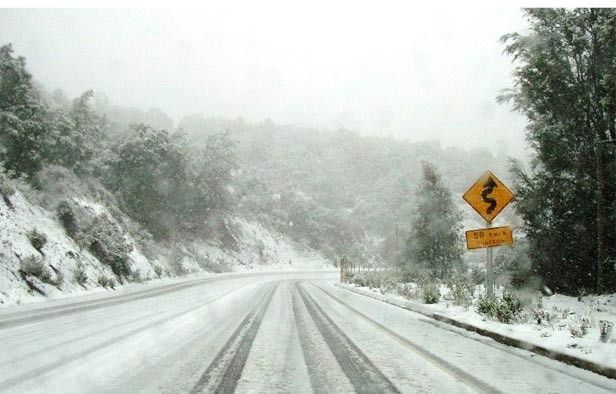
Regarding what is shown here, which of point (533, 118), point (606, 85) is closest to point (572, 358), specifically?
point (606, 85)

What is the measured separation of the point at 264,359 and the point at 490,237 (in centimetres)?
700

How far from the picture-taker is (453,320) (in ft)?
32.7

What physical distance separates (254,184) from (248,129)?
8203 cm

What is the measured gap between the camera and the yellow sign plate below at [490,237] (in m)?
10.8

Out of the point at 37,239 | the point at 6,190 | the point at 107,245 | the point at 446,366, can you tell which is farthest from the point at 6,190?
the point at 446,366

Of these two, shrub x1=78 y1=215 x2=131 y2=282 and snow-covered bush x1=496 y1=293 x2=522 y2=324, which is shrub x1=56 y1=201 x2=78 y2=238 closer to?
shrub x1=78 y1=215 x2=131 y2=282

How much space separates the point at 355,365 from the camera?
220 inches

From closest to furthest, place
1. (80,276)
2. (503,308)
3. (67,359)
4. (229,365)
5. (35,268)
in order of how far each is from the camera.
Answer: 1. (229,365)
2. (67,359)
3. (503,308)
4. (35,268)
5. (80,276)

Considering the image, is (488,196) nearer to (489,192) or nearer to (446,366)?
(489,192)

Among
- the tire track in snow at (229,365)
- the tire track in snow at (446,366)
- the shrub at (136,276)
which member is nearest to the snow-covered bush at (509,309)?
the tire track in snow at (446,366)

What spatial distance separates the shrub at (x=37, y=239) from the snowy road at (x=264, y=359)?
33.2 feet

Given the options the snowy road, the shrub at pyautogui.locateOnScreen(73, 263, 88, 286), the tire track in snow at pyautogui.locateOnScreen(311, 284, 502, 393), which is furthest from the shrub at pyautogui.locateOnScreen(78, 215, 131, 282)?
the tire track in snow at pyautogui.locateOnScreen(311, 284, 502, 393)

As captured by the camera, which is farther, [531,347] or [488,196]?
[488,196]

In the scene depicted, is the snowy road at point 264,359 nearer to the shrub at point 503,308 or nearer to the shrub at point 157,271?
the shrub at point 503,308
